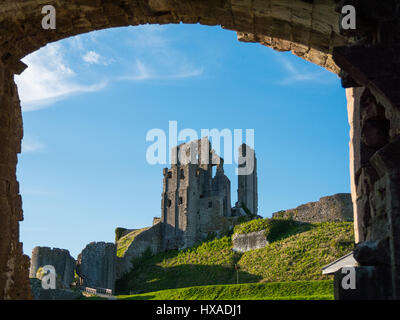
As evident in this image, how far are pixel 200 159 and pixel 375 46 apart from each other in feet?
196

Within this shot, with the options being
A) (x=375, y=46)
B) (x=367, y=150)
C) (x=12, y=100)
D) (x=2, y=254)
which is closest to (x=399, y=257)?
(x=367, y=150)

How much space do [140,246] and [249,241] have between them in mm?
13392

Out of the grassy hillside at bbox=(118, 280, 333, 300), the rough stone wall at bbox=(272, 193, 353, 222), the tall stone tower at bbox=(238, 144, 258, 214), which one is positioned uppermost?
the tall stone tower at bbox=(238, 144, 258, 214)

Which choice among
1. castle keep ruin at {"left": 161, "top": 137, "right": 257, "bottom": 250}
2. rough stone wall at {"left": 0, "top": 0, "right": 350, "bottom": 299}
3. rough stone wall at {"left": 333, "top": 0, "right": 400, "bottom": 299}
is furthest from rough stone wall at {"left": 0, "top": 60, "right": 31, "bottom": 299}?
castle keep ruin at {"left": 161, "top": 137, "right": 257, "bottom": 250}

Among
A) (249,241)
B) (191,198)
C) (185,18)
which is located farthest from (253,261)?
(185,18)

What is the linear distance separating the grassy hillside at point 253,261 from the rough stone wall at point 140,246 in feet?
2.27

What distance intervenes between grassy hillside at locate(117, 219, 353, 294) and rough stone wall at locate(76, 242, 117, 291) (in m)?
1.61

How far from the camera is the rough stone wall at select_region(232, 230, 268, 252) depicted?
1736 inches

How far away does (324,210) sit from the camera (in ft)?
164

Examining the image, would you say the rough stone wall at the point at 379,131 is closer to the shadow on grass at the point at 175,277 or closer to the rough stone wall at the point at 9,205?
the rough stone wall at the point at 9,205

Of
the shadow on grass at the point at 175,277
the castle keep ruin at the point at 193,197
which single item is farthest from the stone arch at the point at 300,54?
the castle keep ruin at the point at 193,197

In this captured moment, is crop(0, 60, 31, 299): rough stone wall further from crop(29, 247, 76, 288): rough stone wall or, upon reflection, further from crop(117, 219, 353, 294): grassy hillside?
crop(29, 247, 76, 288): rough stone wall

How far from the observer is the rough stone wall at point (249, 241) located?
4409cm
